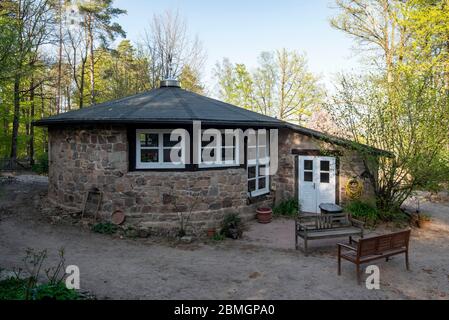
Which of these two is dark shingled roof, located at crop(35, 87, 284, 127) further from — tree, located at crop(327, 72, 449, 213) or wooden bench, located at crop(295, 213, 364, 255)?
wooden bench, located at crop(295, 213, 364, 255)

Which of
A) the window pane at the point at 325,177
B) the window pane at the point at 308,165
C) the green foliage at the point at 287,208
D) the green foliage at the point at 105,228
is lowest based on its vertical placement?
the green foliage at the point at 105,228

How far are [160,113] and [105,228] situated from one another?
3.50 m

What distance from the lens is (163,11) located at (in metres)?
20.3

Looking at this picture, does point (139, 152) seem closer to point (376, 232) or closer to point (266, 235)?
point (266, 235)

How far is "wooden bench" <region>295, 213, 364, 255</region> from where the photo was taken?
23.6ft

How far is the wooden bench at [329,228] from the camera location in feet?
23.6

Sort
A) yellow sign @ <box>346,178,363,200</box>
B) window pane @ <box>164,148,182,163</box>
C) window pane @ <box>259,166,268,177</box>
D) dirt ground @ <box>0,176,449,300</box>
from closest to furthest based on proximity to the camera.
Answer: dirt ground @ <box>0,176,449,300</box> < window pane @ <box>164,148,182,163</box> < yellow sign @ <box>346,178,363,200</box> < window pane @ <box>259,166,268,177</box>

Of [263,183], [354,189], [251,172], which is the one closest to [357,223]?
[354,189]

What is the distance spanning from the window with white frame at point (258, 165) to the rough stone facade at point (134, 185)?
727mm

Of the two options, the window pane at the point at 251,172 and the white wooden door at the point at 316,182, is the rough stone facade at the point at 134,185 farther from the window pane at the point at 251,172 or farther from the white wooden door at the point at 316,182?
the white wooden door at the point at 316,182

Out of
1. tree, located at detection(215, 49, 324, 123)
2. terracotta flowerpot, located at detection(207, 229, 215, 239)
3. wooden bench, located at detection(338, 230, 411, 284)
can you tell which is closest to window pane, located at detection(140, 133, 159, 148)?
terracotta flowerpot, located at detection(207, 229, 215, 239)

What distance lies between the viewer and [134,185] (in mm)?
8711

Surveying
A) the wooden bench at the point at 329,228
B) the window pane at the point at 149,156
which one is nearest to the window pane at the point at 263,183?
the wooden bench at the point at 329,228

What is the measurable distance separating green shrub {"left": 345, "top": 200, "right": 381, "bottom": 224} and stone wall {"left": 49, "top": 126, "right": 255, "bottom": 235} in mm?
3886
